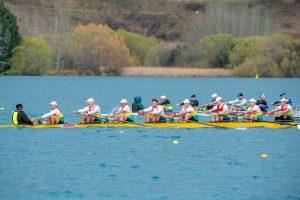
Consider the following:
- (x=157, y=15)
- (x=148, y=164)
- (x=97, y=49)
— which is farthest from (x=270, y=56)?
(x=148, y=164)

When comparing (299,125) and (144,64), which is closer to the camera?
(299,125)

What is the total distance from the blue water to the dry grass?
58507 millimetres

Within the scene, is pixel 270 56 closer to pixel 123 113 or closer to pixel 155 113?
pixel 155 113

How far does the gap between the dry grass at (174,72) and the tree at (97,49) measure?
255 cm

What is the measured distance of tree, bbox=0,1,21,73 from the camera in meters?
87.8

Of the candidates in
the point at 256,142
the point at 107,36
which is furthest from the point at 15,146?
the point at 107,36

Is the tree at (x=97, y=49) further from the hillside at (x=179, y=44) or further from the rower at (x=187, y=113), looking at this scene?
the rower at (x=187, y=113)

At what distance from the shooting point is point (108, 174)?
83.4ft

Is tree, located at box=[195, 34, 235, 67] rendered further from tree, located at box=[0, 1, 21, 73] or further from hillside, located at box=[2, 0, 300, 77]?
tree, located at box=[0, 1, 21, 73]

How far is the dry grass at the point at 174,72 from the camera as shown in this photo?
326ft

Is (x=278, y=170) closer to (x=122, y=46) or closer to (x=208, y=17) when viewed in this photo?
(x=122, y=46)

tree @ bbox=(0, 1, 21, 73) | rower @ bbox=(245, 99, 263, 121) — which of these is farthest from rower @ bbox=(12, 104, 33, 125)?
tree @ bbox=(0, 1, 21, 73)

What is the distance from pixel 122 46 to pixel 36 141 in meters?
65.5

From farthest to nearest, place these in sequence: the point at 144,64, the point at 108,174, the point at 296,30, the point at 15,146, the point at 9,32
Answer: the point at 296,30, the point at 144,64, the point at 9,32, the point at 15,146, the point at 108,174
